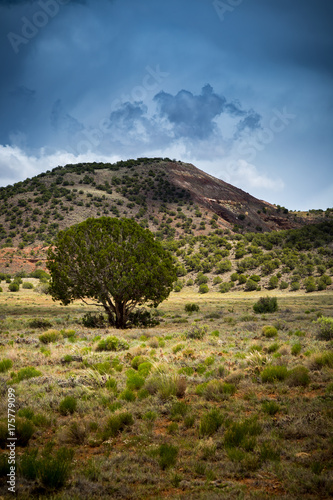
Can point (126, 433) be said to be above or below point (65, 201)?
below

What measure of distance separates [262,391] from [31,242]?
228ft

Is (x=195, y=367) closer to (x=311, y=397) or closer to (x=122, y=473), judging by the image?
(x=311, y=397)

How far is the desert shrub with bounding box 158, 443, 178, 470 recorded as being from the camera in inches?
182

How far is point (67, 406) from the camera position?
6766 mm

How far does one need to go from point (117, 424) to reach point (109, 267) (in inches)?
551

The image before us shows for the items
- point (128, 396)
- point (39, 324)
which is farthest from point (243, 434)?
point (39, 324)

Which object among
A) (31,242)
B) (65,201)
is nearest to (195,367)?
(31,242)

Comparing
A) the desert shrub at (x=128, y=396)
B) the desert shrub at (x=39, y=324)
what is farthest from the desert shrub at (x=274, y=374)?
the desert shrub at (x=39, y=324)

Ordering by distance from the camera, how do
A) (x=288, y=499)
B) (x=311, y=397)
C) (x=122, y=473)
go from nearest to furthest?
(x=288, y=499), (x=122, y=473), (x=311, y=397)

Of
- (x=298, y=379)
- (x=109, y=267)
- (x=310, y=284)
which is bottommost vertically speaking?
(x=298, y=379)

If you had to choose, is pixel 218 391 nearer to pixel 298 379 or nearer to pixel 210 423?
pixel 210 423

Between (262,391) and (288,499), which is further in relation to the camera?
(262,391)

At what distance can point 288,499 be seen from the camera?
142 inches

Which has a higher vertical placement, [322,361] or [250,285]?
[250,285]
